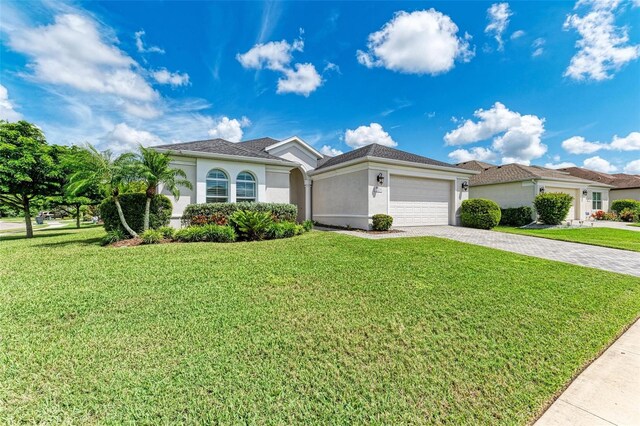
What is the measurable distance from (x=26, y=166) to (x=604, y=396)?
19.0 metres

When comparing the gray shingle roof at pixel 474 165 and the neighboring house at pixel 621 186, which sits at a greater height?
the gray shingle roof at pixel 474 165

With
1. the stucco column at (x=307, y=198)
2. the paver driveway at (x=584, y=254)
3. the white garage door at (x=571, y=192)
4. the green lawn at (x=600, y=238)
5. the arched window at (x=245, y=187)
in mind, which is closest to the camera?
the paver driveway at (x=584, y=254)

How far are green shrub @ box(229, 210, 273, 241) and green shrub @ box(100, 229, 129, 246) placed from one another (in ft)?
12.9

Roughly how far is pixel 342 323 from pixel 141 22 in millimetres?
11510

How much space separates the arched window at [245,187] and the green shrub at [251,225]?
145 inches

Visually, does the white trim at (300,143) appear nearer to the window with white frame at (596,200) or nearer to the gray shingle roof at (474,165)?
the gray shingle roof at (474,165)

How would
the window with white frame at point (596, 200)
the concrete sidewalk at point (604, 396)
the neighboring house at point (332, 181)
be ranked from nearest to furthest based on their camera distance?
the concrete sidewalk at point (604, 396) → the neighboring house at point (332, 181) → the window with white frame at point (596, 200)

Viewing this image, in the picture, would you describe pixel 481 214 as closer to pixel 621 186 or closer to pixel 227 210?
pixel 227 210

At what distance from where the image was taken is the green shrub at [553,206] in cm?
1628

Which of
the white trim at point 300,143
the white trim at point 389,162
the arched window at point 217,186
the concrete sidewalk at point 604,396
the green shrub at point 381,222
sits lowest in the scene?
the concrete sidewalk at point 604,396

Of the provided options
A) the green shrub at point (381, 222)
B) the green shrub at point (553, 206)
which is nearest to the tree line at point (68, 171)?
the green shrub at point (381, 222)

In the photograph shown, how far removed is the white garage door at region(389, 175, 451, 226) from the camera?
47.2 feet

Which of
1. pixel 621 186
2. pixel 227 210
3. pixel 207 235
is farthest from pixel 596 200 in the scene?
pixel 207 235

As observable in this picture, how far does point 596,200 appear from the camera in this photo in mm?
24969
